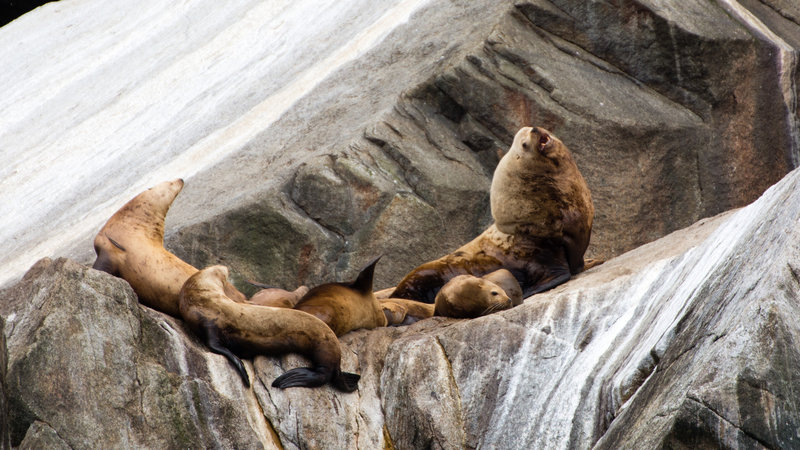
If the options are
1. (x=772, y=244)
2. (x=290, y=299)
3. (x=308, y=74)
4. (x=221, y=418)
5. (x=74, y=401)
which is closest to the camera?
(x=772, y=244)

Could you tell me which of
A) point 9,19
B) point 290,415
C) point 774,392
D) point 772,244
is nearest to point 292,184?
point 290,415

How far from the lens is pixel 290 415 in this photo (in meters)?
4.94

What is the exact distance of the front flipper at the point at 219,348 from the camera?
5.04 metres

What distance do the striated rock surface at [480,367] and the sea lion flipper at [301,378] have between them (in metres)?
0.04

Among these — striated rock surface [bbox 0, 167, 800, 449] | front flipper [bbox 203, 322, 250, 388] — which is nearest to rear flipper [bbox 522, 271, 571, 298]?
striated rock surface [bbox 0, 167, 800, 449]

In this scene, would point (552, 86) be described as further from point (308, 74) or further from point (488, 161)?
point (308, 74)

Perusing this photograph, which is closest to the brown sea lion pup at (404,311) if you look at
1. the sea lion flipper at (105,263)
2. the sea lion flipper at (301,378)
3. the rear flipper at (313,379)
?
the rear flipper at (313,379)

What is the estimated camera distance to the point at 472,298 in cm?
608

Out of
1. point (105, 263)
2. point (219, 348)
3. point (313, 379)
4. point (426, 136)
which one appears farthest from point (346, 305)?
point (426, 136)

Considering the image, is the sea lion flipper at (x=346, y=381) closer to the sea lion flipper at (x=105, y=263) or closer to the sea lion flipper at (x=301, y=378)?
the sea lion flipper at (x=301, y=378)

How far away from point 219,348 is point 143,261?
115 centimetres

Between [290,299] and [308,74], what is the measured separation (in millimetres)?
4512

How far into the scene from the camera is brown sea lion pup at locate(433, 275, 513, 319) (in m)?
6.02

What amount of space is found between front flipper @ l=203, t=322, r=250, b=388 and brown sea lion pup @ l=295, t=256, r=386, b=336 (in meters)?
0.68
